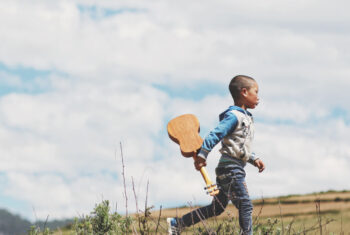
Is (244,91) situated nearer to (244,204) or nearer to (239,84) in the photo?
(239,84)

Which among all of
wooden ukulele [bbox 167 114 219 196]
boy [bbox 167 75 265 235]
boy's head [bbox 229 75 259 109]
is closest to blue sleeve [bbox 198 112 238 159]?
boy [bbox 167 75 265 235]

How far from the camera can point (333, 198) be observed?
976 cm

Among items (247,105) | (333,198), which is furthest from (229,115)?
(333,198)

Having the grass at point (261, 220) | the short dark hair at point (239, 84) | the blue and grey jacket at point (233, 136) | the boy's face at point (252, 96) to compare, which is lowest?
the grass at point (261, 220)

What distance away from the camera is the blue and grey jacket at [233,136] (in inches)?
201

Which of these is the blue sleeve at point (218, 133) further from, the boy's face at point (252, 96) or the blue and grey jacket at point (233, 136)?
the boy's face at point (252, 96)

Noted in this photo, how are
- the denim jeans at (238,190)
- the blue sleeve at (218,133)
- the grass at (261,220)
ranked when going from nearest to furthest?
the grass at (261,220), the blue sleeve at (218,133), the denim jeans at (238,190)

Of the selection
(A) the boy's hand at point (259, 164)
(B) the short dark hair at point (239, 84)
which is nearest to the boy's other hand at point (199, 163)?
(A) the boy's hand at point (259, 164)

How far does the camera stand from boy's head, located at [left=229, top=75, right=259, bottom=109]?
5.36 m

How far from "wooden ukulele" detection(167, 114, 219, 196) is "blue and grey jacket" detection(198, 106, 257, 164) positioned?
0.13 m

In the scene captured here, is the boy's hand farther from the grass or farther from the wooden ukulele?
the wooden ukulele

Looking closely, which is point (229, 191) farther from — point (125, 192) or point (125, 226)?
point (125, 192)

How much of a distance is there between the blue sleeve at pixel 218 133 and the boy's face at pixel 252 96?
0.26 metres

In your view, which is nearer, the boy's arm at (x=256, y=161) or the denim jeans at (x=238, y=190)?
the denim jeans at (x=238, y=190)
